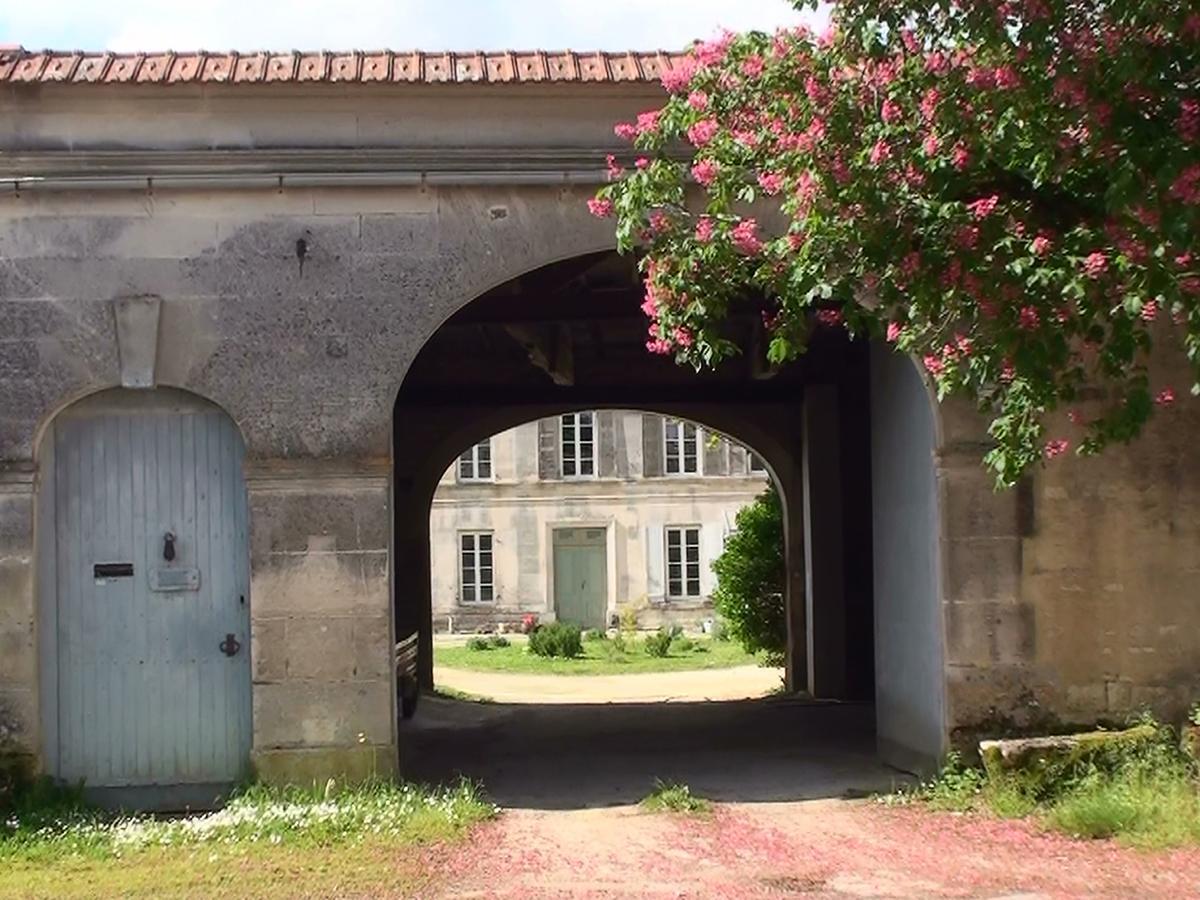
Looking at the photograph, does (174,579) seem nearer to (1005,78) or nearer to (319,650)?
(319,650)

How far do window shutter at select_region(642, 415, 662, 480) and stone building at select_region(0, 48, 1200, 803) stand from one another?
85.4 feet

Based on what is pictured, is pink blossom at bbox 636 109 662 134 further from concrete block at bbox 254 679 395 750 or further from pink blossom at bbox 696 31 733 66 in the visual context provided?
concrete block at bbox 254 679 395 750

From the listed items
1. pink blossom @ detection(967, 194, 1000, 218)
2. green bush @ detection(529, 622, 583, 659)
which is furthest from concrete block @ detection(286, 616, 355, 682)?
green bush @ detection(529, 622, 583, 659)

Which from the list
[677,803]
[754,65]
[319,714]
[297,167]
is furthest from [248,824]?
[754,65]

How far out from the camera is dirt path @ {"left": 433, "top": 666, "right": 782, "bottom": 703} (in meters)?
18.0

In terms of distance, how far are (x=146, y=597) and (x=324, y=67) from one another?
327 cm

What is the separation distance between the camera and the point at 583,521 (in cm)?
3528

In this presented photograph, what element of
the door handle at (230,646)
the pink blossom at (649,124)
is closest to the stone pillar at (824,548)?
the door handle at (230,646)

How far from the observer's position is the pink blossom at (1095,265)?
227 inches

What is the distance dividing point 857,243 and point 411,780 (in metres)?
5.12

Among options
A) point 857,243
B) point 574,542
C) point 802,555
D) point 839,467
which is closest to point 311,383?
point 857,243

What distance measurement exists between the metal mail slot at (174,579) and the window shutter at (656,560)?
26367mm

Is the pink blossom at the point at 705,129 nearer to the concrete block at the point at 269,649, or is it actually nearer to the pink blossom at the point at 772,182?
the pink blossom at the point at 772,182

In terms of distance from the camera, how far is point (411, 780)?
32.1ft
